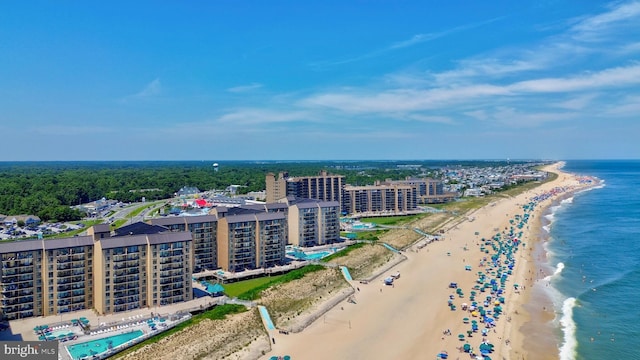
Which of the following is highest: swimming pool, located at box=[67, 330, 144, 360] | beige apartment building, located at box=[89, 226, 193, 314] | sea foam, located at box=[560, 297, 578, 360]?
beige apartment building, located at box=[89, 226, 193, 314]

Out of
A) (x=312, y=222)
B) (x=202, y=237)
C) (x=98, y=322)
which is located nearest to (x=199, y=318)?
(x=98, y=322)

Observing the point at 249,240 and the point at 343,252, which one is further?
the point at 343,252

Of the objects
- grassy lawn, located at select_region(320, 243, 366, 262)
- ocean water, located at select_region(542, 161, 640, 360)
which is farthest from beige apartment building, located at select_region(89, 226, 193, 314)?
ocean water, located at select_region(542, 161, 640, 360)

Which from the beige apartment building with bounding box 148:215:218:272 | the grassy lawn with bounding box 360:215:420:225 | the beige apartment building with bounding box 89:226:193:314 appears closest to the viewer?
the beige apartment building with bounding box 89:226:193:314

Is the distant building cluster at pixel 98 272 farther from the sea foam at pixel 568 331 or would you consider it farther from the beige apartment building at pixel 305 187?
the beige apartment building at pixel 305 187

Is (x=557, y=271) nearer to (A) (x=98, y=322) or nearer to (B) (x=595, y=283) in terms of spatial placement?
(B) (x=595, y=283)

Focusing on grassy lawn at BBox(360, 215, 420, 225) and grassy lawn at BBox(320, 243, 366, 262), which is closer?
grassy lawn at BBox(320, 243, 366, 262)

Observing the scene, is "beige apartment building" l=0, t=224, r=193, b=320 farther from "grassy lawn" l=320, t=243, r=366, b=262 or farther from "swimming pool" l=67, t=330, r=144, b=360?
"grassy lawn" l=320, t=243, r=366, b=262
